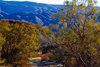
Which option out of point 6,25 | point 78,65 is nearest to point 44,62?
point 6,25

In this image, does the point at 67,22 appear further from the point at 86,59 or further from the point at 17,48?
the point at 17,48

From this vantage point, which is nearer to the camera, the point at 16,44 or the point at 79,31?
the point at 79,31

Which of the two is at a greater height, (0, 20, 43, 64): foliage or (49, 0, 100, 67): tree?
(49, 0, 100, 67): tree

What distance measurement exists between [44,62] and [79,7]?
161ft

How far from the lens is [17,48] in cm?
5700

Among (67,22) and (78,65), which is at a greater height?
(67,22)

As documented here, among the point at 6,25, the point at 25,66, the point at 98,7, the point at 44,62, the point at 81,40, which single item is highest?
the point at 98,7

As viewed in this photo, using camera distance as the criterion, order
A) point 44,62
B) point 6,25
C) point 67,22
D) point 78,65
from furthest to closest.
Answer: point 44,62 < point 6,25 < point 78,65 < point 67,22

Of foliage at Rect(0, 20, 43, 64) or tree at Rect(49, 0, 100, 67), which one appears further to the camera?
foliage at Rect(0, 20, 43, 64)

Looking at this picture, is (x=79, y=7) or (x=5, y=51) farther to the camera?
(x=5, y=51)

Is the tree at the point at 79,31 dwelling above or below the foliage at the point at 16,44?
above

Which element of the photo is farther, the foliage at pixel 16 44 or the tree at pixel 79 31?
the foliage at pixel 16 44

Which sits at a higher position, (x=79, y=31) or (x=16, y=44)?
(x=79, y=31)

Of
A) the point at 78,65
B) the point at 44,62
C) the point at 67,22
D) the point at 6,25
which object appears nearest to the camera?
the point at 67,22
